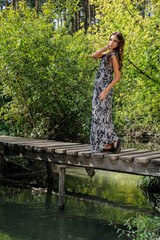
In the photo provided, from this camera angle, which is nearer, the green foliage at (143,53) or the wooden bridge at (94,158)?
the wooden bridge at (94,158)

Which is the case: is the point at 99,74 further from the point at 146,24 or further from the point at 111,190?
the point at 146,24

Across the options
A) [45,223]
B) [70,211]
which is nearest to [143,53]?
[70,211]

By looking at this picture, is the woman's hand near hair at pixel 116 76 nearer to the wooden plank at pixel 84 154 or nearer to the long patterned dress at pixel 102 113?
the long patterned dress at pixel 102 113

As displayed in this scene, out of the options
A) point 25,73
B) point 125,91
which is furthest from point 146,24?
point 25,73

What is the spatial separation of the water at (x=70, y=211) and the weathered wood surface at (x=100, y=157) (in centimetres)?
79

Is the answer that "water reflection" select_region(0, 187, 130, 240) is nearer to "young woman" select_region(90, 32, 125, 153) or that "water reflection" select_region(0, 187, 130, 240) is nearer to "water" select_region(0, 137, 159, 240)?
"water" select_region(0, 137, 159, 240)

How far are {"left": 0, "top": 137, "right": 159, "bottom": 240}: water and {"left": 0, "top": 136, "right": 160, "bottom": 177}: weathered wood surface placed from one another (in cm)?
79

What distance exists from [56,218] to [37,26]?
21.7 ft

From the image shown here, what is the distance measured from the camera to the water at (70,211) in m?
5.12

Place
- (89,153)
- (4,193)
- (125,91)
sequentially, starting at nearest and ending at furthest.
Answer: (89,153), (4,193), (125,91)

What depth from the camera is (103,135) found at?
19.0ft

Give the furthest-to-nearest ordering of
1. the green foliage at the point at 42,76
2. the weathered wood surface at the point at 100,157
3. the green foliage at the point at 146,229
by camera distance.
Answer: the green foliage at the point at 42,76
the weathered wood surface at the point at 100,157
the green foliage at the point at 146,229

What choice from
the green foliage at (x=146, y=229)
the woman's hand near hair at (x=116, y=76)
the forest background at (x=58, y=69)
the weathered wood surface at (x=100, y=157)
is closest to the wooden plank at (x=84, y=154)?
the weathered wood surface at (x=100, y=157)

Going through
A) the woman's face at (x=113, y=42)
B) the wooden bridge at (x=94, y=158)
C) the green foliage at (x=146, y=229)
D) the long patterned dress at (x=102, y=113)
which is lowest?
the green foliage at (x=146, y=229)
